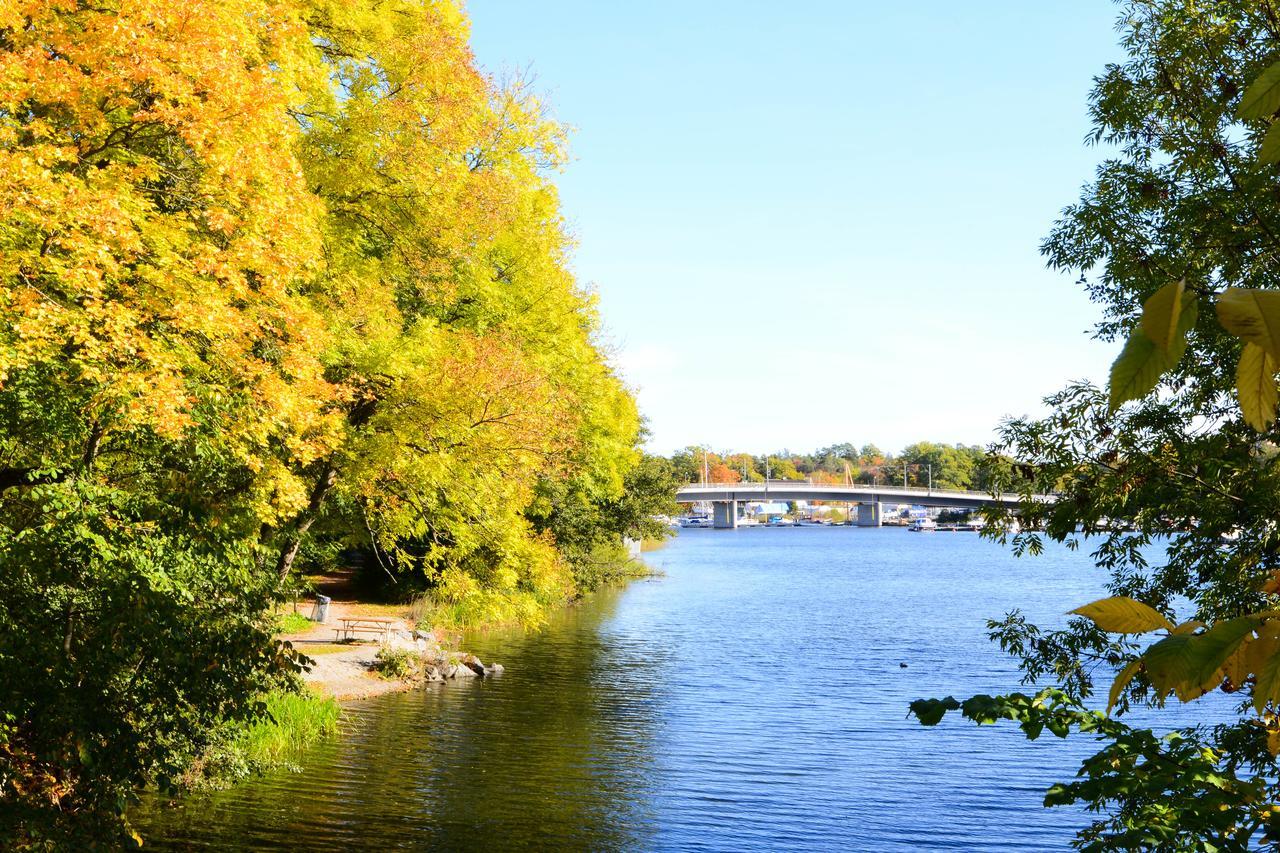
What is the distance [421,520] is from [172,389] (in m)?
11.8

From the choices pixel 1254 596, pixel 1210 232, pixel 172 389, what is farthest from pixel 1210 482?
pixel 172 389

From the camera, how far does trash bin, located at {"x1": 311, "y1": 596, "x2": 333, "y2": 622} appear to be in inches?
1217

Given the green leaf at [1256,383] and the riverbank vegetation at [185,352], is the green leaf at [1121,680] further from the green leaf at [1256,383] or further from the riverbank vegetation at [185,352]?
the riverbank vegetation at [185,352]

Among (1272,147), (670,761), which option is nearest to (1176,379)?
(1272,147)

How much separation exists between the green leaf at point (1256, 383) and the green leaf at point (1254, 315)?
5.0 inches

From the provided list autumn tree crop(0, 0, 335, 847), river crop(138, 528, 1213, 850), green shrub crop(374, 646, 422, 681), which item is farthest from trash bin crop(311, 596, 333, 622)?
autumn tree crop(0, 0, 335, 847)

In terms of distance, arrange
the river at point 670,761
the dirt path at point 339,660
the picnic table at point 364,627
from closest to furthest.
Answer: the river at point 670,761 → the dirt path at point 339,660 → the picnic table at point 364,627

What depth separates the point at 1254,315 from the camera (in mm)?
1099

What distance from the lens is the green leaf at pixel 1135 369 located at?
119 cm

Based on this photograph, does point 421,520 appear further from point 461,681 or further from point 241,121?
point 241,121

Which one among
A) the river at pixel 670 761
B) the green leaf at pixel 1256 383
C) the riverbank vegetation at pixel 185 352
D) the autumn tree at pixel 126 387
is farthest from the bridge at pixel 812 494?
the green leaf at pixel 1256 383

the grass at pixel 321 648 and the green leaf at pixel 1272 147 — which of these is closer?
the green leaf at pixel 1272 147

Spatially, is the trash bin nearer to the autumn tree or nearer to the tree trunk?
the tree trunk

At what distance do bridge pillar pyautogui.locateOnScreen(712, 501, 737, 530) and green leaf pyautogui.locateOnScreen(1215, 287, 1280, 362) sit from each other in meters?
183
